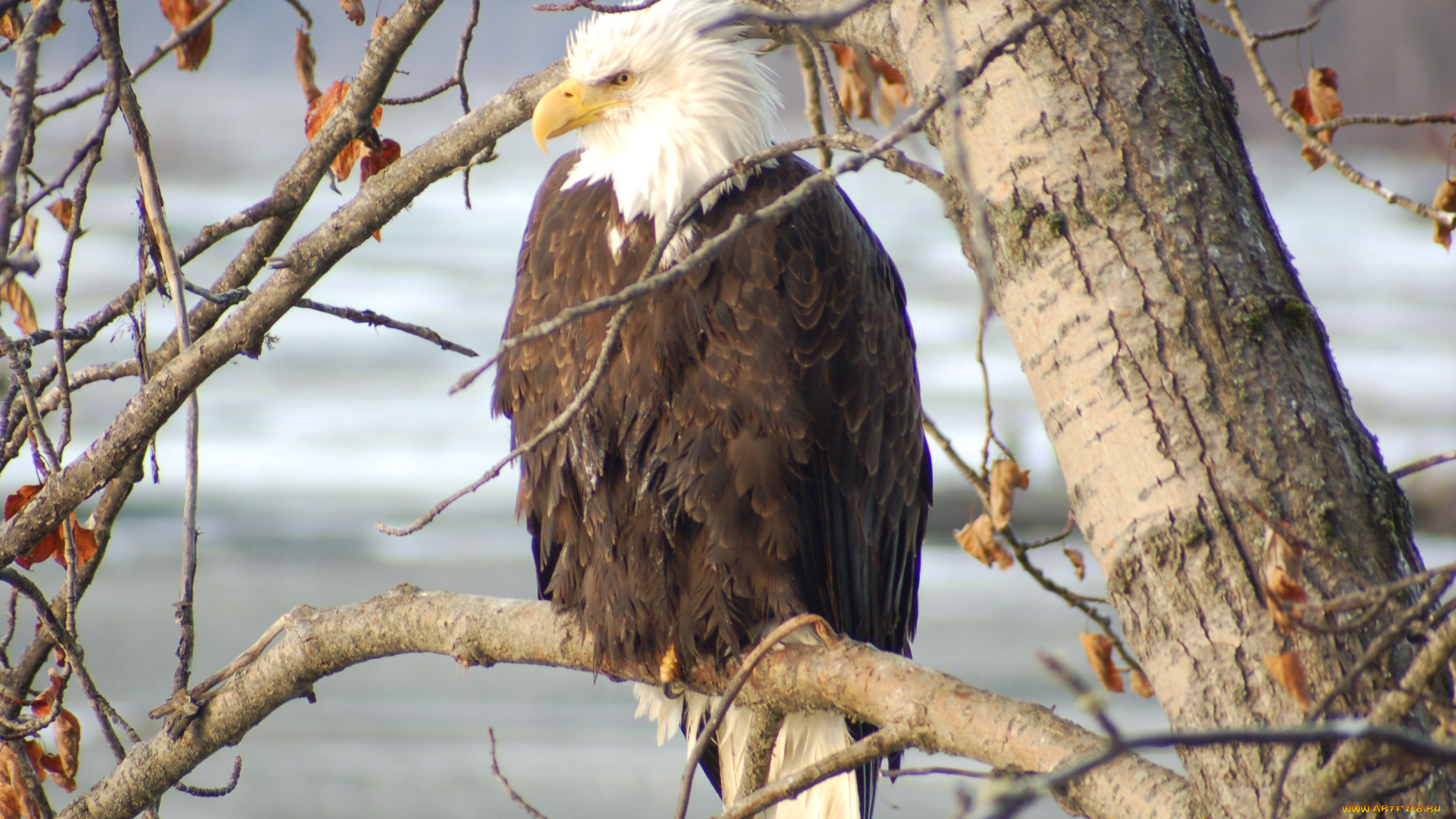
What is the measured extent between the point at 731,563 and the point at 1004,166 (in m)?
0.85

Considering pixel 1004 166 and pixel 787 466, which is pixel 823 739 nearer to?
pixel 787 466

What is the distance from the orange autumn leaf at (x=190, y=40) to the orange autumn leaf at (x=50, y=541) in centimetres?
59

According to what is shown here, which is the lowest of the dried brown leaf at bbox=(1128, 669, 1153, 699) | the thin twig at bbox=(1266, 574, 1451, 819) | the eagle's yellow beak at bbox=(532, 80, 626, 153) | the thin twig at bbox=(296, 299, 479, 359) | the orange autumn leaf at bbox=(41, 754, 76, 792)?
the thin twig at bbox=(1266, 574, 1451, 819)

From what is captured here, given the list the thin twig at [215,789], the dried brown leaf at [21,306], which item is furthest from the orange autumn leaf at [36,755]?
the dried brown leaf at [21,306]

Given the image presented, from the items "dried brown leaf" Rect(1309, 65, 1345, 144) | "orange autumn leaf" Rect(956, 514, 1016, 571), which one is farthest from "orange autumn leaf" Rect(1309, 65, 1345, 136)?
"orange autumn leaf" Rect(956, 514, 1016, 571)

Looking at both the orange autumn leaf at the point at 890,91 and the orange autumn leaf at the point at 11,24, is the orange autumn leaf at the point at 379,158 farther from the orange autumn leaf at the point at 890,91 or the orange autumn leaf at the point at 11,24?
the orange autumn leaf at the point at 890,91

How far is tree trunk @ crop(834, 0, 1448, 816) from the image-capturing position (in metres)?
0.97

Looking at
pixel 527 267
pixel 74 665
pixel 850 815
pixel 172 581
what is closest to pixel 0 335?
pixel 74 665

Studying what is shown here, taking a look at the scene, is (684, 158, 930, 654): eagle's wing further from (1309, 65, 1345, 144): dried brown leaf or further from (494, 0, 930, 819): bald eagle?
(1309, 65, 1345, 144): dried brown leaf

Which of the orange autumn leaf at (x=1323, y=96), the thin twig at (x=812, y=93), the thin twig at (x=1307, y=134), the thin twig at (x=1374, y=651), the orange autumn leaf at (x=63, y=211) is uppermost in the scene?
the thin twig at (x=812, y=93)

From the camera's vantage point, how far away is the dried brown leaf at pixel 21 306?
5.41 ft

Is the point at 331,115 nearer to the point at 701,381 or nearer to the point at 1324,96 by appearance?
the point at 701,381

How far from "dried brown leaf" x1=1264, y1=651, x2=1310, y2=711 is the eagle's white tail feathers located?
1.15 meters

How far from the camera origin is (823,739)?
2.01 metres
